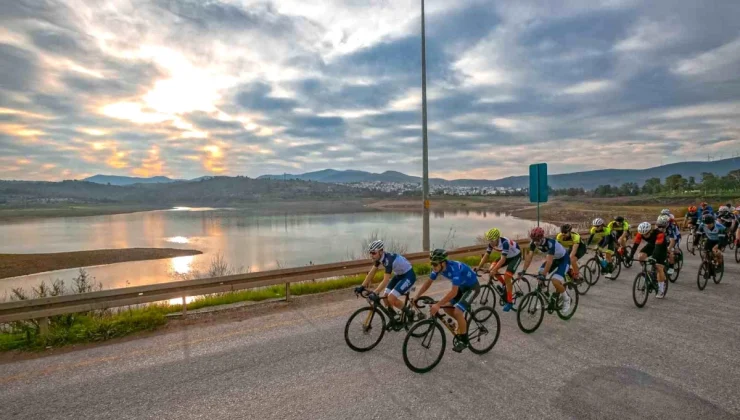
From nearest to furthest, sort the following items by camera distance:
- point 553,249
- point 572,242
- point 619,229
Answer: point 553,249 → point 572,242 → point 619,229

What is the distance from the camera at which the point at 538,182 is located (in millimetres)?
14609

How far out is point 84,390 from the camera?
5.03 metres

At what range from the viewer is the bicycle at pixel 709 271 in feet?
33.2

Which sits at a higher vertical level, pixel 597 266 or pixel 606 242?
pixel 606 242

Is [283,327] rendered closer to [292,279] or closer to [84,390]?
[292,279]

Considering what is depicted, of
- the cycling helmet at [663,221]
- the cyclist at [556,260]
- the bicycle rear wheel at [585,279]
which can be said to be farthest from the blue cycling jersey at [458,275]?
the cycling helmet at [663,221]

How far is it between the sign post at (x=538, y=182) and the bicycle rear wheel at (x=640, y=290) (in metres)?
6.05

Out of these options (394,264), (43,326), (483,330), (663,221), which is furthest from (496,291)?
(43,326)

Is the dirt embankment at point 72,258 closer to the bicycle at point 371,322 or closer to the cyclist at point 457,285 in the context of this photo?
the bicycle at point 371,322

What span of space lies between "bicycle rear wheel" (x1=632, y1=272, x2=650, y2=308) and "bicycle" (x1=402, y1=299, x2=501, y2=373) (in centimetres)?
416

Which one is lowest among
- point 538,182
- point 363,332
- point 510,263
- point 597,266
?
point 363,332

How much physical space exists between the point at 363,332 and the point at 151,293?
15.2 feet

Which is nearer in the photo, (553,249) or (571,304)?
(553,249)

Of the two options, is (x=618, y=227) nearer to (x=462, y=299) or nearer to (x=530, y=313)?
(x=530, y=313)
